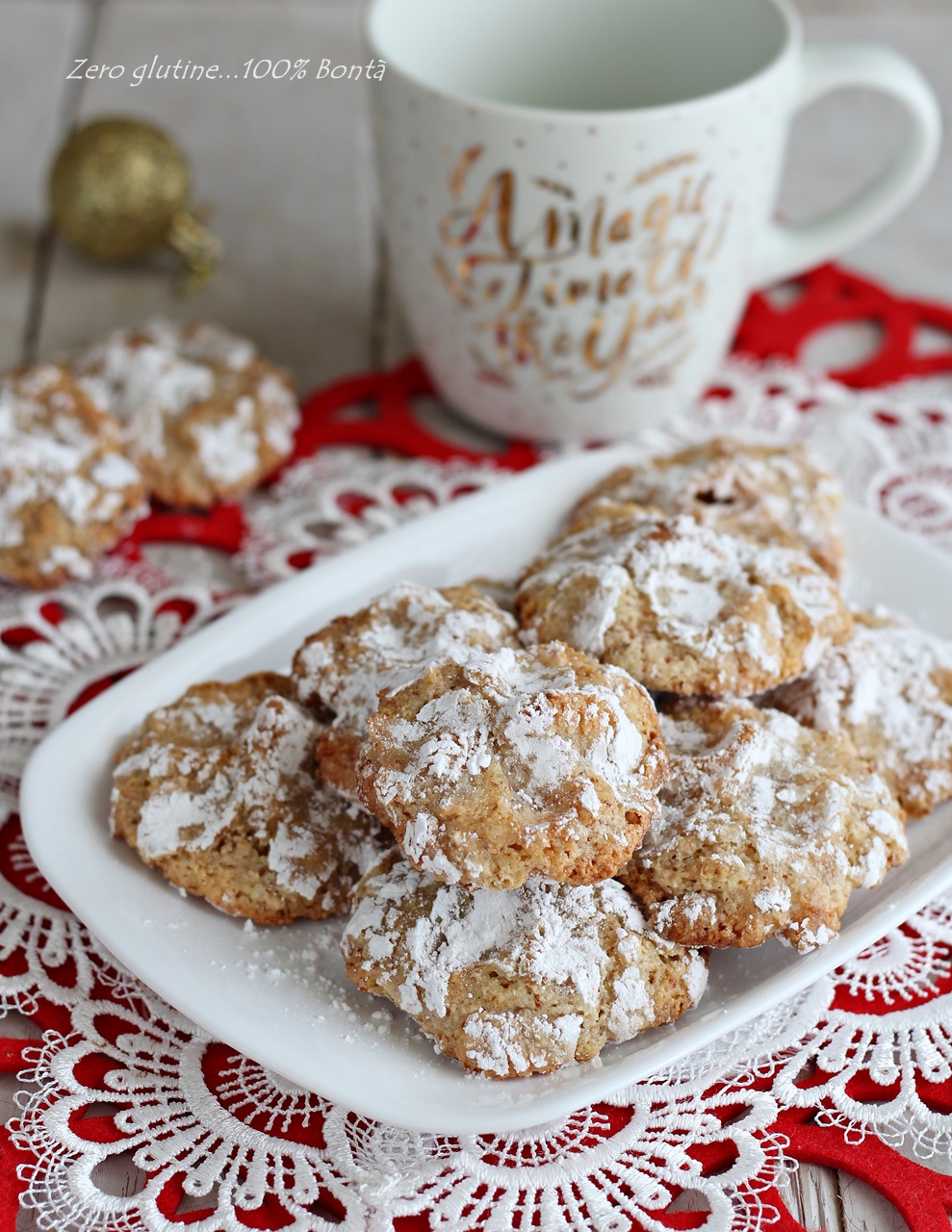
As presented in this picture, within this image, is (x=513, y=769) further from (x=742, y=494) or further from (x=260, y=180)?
(x=260, y=180)

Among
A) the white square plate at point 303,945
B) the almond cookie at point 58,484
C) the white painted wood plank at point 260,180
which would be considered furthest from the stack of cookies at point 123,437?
the white square plate at point 303,945

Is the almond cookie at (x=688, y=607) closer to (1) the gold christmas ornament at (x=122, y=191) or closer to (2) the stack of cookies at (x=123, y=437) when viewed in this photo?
(2) the stack of cookies at (x=123, y=437)

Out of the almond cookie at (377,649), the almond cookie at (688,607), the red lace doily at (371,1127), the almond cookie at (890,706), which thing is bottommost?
the red lace doily at (371,1127)

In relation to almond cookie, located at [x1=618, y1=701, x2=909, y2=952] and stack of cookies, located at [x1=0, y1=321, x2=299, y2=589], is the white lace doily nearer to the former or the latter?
almond cookie, located at [x1=618, y1=701, x2=909, y2=952]

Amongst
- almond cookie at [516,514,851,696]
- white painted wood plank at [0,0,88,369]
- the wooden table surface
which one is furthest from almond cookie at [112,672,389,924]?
white painted wood plank at [0,0,88,369]

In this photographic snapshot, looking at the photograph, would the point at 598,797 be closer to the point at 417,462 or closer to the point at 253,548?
the point at 253,548

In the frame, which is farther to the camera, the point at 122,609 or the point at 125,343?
the point at 125,343

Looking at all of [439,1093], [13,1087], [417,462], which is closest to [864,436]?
[417,462]
